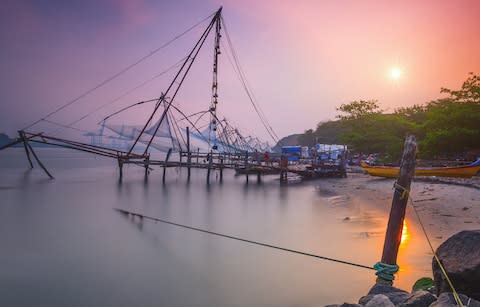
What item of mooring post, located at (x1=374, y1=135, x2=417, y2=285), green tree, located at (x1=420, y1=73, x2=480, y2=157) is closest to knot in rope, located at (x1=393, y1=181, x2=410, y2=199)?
mooring post, located at (x1=374, y1=135, x2=417, y2=285)

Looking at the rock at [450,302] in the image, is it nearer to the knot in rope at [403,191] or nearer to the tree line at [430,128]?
the knot in rope at [403,191]

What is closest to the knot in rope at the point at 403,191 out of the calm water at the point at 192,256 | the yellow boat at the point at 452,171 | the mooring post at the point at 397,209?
the mooring post at the point at 397,209

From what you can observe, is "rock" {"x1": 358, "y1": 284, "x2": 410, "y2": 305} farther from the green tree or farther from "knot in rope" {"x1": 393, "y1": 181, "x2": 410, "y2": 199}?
the green tree

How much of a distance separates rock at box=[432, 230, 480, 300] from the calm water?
228 centimetres

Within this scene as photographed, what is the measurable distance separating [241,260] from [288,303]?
2.19m

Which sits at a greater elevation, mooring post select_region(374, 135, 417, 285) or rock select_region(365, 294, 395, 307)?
mooring post select_region(374, 135, 417, 285)

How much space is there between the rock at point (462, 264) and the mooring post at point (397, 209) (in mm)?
675

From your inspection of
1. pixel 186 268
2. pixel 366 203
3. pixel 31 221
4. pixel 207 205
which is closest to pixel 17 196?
pixel 31 221

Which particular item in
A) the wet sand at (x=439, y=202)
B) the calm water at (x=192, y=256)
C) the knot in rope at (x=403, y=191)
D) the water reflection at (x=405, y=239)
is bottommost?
the calm water at (x=192, y=256)

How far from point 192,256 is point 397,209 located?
523cm

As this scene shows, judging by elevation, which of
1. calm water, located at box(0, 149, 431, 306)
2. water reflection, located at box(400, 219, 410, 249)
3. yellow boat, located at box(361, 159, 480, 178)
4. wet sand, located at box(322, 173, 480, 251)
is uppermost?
yellow boat, located at box(361, 159, 480, 178)

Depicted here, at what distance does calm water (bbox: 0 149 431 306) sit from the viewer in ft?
18.4

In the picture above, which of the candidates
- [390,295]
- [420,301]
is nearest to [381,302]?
[420,301]

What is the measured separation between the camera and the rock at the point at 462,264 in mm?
2922
